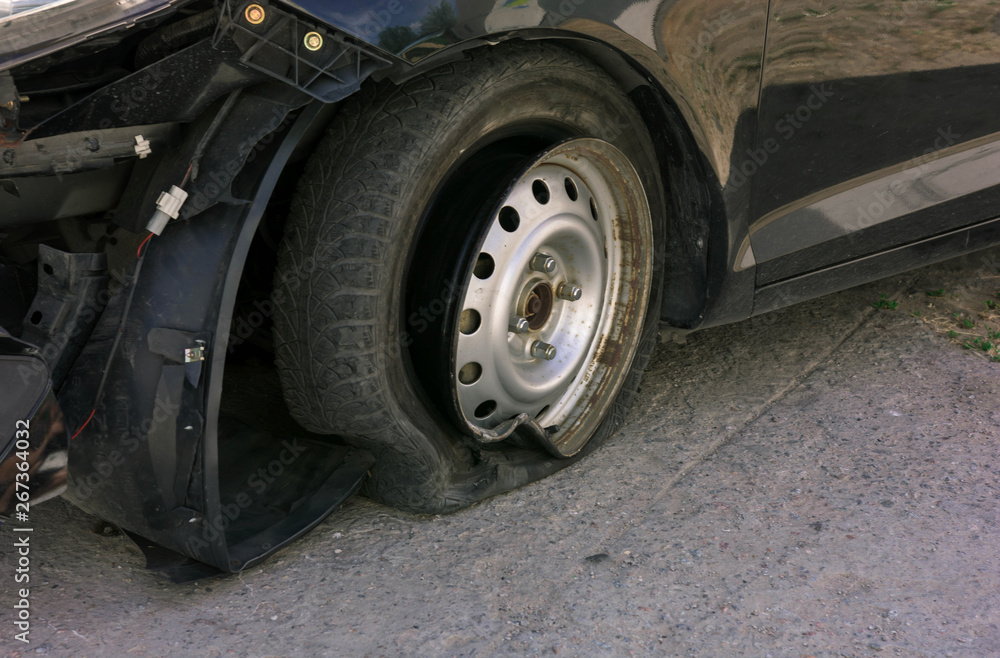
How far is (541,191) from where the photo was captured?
223cm

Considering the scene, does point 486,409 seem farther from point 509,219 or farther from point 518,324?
point 509,219

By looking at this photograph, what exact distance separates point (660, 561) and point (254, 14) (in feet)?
→ 4.78

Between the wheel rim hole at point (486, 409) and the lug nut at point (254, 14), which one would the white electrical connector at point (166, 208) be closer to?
the lug nut at point (254, 14)

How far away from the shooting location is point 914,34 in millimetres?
2301

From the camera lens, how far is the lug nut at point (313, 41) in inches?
59.8

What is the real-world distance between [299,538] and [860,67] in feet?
6.13

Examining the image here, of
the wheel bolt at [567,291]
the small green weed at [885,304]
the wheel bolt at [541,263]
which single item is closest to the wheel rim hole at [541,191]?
the wheel bolt at [541,263]

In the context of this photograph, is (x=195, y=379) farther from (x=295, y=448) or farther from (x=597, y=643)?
(x=597, y=643)

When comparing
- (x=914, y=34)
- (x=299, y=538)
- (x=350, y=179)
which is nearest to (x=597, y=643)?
(x=299, y=538)

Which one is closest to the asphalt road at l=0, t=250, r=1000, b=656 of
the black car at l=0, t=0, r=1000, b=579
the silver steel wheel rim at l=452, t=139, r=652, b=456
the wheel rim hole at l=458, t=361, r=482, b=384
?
the black car at l=0, t=0, r=1000, b=579

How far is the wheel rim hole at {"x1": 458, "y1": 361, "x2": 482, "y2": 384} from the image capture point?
2160 mm

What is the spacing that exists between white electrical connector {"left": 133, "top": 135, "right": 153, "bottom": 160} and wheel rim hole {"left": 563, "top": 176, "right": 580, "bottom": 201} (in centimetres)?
110

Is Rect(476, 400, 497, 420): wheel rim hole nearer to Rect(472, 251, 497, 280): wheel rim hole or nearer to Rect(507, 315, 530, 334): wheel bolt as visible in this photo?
Rect(507, 315, 530, 334): wheel bolt

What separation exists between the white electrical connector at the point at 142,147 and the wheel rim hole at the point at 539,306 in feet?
3.40
